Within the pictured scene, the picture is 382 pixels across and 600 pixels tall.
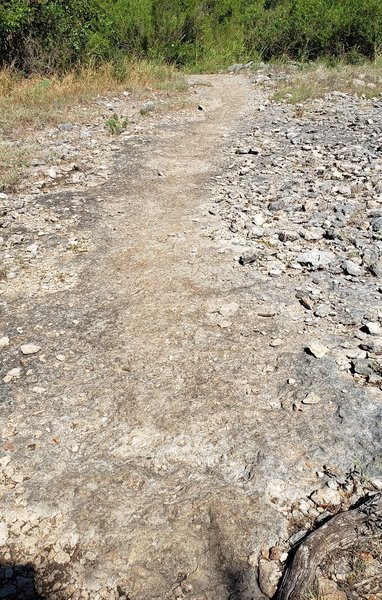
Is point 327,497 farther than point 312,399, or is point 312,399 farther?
point 312,399

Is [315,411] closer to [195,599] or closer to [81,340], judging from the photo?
[195,599]

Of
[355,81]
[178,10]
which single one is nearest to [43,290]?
[355,81]

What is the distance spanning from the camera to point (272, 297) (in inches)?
146

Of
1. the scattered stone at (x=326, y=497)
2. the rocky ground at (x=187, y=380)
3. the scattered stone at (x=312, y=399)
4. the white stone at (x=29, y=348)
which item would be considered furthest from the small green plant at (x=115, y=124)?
the scattered stone at (x=326, y=497)

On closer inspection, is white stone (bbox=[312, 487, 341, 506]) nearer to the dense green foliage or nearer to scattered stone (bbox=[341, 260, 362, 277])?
scattered stone (bbox=[341, 260, 362, 277])

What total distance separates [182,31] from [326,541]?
15.6 metres

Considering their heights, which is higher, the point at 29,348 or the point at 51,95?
the point at 51,95

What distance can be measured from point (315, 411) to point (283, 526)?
713mm

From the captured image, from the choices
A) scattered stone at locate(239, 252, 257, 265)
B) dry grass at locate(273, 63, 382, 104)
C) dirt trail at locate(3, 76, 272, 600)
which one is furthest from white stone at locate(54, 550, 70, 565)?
dry grass at locate(273, 63, 382, 104)

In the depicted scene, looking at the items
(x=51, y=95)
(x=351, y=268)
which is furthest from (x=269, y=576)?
(x=51, y=95)

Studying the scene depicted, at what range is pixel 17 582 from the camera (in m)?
2.06

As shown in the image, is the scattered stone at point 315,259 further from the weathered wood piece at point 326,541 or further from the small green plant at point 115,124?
the small green plant at point 115,124

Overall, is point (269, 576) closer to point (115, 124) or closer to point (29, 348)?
point (29, 348)

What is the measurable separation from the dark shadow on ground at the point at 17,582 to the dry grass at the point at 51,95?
4667 millimetres
